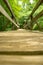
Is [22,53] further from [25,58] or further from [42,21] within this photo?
[42,21]

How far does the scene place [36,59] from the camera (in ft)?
2.08

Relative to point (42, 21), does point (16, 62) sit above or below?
above

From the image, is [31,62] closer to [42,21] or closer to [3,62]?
[3,62]

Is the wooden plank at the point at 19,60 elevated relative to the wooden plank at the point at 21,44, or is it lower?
elevated

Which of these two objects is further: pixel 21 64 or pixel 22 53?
pixel 22 53

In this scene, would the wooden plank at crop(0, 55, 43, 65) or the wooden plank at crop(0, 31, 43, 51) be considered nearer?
the wooden plank at crop(0, 55, 43, 65)

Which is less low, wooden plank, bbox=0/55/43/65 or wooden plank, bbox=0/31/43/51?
wooden plank, bbox=0/55/43/65

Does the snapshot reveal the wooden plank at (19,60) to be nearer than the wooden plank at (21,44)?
Yes

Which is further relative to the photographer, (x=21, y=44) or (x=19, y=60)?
(x=21, y=44)

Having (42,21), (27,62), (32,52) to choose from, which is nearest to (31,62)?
(27,62)

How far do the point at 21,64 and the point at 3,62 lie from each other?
73mm

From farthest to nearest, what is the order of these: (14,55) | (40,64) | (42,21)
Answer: (42,21) → (14,55) → (40,64)

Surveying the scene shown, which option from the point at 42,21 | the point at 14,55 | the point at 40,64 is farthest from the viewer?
the point at 42,21

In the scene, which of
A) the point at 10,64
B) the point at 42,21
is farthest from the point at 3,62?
the point at 42,21
